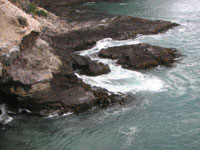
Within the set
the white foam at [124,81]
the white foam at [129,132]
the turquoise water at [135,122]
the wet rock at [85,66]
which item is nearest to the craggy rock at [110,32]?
the wet rock at [85,66]

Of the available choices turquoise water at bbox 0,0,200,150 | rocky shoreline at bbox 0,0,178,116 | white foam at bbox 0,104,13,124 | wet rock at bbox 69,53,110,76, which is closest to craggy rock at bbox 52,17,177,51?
wet rock at bbox 69,53,110,76

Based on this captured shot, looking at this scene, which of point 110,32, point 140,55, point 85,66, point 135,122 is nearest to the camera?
point 135,122

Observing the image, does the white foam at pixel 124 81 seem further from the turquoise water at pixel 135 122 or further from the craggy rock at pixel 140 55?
the craggy rock at pixel 140 55

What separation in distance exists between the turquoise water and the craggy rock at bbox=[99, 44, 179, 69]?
56.9 inches

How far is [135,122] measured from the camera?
2472 centimetres

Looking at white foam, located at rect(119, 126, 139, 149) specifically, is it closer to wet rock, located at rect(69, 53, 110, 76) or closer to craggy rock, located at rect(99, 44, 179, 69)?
wet rock, located at rect(69, 53, 110, 76)

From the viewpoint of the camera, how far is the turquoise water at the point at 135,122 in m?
22.1

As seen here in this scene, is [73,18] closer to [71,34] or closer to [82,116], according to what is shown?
[71,34]

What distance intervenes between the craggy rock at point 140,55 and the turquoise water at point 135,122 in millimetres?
1445

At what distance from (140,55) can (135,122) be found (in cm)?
1502

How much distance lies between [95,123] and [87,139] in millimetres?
2281

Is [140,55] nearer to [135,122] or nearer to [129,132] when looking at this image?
[135,122]

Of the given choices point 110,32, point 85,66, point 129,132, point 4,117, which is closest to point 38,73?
point 4,117

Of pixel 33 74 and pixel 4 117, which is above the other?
pixel 33 74
